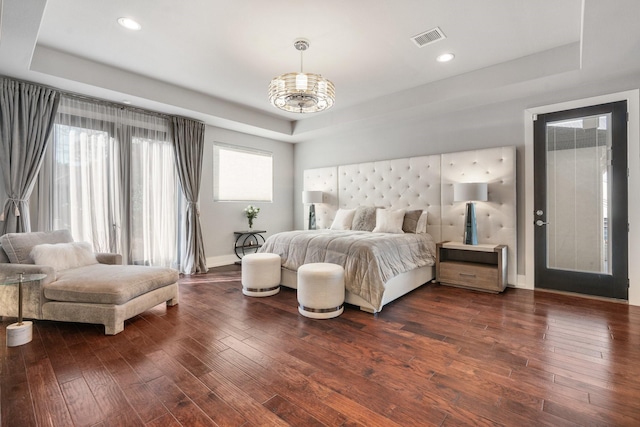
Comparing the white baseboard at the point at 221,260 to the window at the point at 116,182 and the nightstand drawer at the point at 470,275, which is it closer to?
the window at the point at 116,182

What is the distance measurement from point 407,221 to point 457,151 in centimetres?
129

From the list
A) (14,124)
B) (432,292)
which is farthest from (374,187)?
(14,124)

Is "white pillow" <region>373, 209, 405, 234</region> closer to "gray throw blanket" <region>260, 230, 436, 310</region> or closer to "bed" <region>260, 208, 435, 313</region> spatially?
"bed" <region>260, 208, 435, 313</region>

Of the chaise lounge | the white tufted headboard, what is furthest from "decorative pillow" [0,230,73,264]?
the white tufted headboard

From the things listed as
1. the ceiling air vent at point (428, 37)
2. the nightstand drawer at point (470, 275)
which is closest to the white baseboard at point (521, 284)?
the nightstand drawer at point (470, 275)

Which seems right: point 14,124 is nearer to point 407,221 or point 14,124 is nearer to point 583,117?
point 407,221

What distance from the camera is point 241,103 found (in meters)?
4.93

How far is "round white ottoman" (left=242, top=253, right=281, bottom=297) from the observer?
3.61 m

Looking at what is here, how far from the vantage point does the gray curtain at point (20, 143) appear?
3250 millimetres

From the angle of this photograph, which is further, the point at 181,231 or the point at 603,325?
the point at 181,231

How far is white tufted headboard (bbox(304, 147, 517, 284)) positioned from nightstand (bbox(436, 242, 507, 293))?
0.23 meters

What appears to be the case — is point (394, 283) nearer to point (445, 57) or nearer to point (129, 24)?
point (445, 57)

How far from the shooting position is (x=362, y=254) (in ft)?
10.3

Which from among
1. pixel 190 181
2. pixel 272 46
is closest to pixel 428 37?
pixel 272 46
